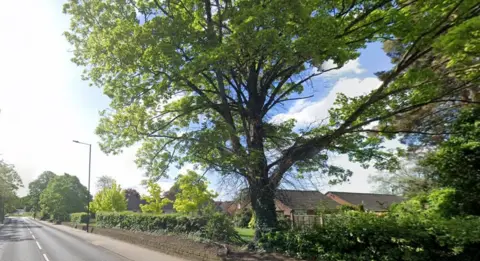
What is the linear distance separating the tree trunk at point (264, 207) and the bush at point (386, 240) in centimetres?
144

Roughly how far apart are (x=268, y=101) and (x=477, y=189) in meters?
7.64

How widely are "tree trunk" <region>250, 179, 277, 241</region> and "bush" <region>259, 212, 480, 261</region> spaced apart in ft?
4.72

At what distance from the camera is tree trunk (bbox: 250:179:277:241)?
1086cm

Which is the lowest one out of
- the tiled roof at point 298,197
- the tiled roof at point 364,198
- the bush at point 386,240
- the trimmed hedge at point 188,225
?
the tiled roof at point 364,198

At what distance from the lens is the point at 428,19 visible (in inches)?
325

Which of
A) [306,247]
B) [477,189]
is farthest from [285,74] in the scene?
[477,189]

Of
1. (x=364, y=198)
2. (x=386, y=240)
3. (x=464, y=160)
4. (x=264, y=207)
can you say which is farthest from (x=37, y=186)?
(x=464, y=160)

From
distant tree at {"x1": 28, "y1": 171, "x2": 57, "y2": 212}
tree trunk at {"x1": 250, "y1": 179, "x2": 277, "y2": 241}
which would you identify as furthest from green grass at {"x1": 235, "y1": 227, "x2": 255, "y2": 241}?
distant tree at {"x1": 28, "y1": 171, "x2": 57, "y2": 212}

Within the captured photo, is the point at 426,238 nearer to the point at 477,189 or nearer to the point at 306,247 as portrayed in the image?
the point at 306,247

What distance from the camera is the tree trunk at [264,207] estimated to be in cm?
1086

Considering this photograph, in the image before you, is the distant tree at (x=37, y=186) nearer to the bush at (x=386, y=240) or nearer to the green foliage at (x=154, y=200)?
the green foliage at (x=154, y=200)

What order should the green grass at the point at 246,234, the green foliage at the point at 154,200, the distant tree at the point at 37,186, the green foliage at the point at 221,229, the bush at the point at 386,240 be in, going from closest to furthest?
the bush at the point at 386,240 < the green foliage at the point at 221,229 < the green grass at the point at 246,234 < the green foliage at the point at 154,200 < the distant tree at the point at 37,186

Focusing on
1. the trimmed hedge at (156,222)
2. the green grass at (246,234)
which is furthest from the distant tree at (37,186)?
the green grass at (246,234)

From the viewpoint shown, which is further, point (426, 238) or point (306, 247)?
point (306, 247)
